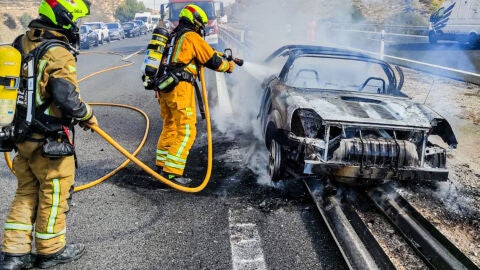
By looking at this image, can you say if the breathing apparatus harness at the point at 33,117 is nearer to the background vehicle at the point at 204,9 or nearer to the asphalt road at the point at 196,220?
the asphalt road at the point at 196,220

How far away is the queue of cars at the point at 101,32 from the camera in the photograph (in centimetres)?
2613

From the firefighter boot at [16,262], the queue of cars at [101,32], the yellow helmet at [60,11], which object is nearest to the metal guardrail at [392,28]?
the queue of cars at [101,32]

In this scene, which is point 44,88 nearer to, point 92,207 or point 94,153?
point 92,207

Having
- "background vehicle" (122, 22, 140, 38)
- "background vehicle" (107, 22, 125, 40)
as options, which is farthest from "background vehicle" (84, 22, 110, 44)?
"background vehicle" (122, 22, 140, 38)

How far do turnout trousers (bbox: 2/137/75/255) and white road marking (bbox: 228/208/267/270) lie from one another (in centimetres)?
132

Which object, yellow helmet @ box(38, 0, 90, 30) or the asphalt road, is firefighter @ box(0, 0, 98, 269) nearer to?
yellow helmet @ box(38, 0, 90, 30)

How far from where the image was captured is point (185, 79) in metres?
4.71

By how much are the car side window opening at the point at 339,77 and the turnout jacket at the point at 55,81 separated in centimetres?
307

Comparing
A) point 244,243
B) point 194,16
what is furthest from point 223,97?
point 244,243

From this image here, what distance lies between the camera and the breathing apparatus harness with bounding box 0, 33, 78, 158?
9.61 ft

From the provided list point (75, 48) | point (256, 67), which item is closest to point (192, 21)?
point (75, 48)

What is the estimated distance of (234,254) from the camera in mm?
3293

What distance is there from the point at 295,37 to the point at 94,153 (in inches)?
850

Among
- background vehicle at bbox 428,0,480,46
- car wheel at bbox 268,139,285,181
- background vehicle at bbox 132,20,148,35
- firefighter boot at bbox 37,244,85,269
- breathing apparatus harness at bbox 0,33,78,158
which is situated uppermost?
background vehicle at bbox 132,20,148,35
